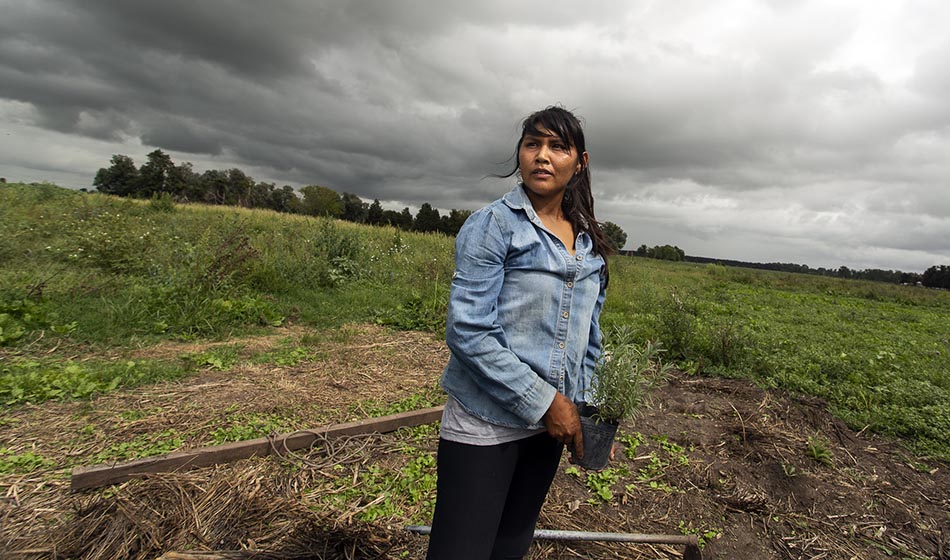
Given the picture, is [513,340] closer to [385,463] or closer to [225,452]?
[385,463]

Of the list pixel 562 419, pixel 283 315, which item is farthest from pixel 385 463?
pixel 283 315

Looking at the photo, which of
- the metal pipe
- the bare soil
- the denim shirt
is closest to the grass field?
the bare soil

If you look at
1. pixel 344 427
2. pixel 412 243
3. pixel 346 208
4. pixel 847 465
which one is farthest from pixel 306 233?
pixel 346 208

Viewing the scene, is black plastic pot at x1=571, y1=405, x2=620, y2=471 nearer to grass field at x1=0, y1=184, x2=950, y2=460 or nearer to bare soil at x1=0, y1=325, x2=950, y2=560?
bare soil at x1=0, y1=325, x2=950, y2=560

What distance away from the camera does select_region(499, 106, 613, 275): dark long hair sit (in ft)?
4.60

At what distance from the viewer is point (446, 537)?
1.27m

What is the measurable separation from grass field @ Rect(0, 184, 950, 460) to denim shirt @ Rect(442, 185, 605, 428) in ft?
13.8

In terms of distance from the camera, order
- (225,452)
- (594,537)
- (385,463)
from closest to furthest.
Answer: (594,537) < (225,452) < (385,463)

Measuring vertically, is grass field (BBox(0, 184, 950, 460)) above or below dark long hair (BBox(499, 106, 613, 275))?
below

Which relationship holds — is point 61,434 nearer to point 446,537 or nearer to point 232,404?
point 232,404

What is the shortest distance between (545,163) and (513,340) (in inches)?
21.6

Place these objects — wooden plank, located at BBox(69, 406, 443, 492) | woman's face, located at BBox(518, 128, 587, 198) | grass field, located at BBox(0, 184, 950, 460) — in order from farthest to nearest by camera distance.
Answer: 1. grass field, located at BBox(0, 184, 950, 460)
2. wooden plank, located at BBox(69, 406, 443, 492)
3. woman's face, located at BBox(518, 128, 587, 198)

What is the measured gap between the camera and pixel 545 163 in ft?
4.50

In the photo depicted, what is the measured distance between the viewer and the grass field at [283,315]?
444cm
